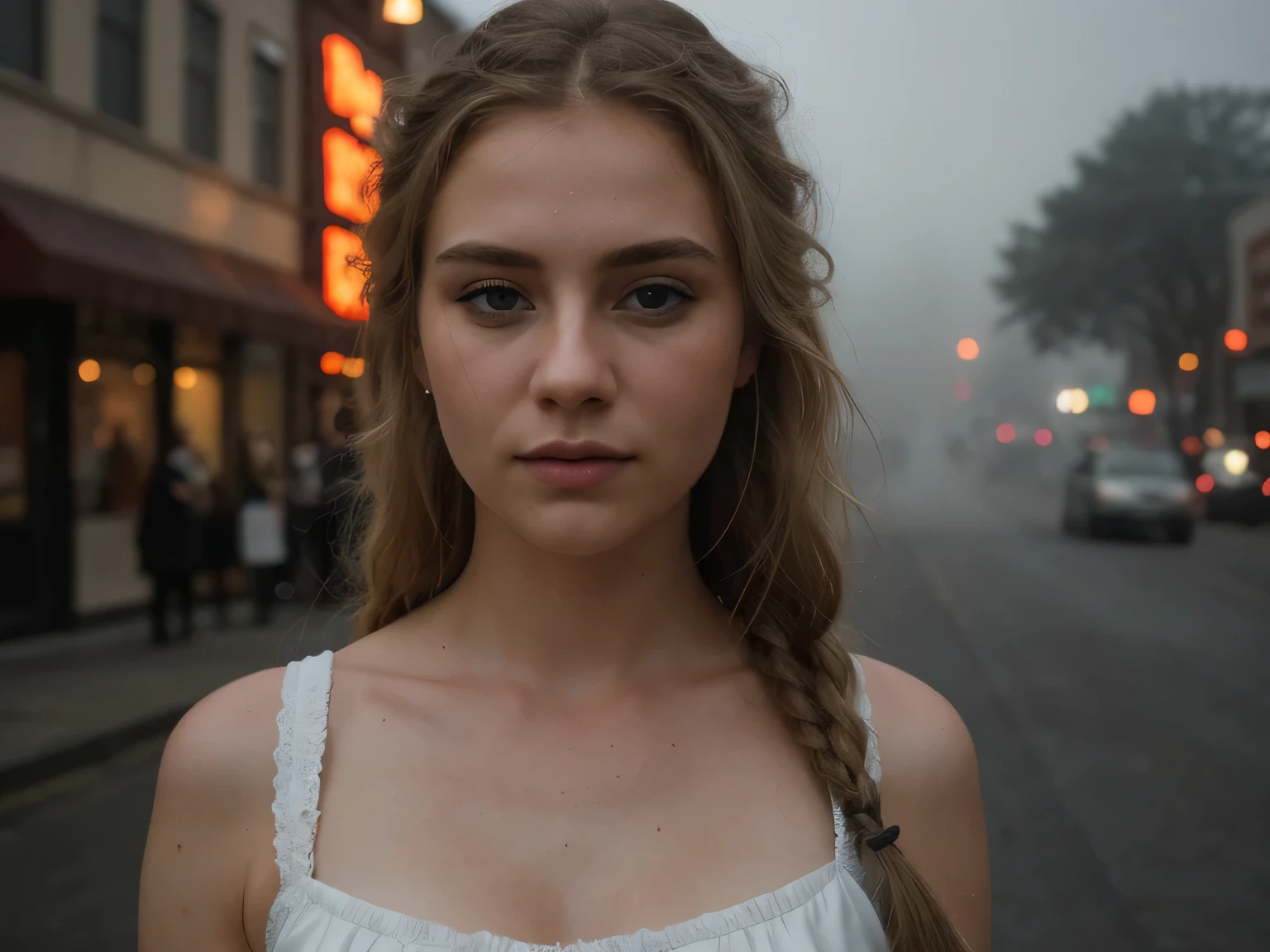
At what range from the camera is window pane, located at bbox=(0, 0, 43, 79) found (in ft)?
28.0

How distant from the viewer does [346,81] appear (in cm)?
1216

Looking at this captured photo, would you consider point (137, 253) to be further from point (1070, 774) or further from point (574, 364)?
point (574, 364)

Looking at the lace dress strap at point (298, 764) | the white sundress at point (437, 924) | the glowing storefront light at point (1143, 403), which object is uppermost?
the glowing storefront light at point (1143, 403)

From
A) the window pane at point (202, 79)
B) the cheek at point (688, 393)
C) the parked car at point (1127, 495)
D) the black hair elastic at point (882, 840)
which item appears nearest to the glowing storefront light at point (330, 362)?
the window pane at point (202, 79)

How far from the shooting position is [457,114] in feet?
4.44

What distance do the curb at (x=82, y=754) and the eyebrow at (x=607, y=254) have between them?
14.2ft

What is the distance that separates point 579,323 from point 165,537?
26.0 feet

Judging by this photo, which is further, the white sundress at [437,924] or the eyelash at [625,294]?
the eyelash at [625,294]

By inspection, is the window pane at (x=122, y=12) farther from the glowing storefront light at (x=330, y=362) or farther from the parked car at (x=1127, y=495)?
the parked car at (x=1127, y=495)

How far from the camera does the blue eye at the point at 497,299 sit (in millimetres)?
1327

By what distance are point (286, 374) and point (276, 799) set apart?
1233 centimetres

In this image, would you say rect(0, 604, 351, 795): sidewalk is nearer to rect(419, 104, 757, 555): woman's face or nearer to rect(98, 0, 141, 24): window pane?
rect(419, 104, 757, 555): woman's face

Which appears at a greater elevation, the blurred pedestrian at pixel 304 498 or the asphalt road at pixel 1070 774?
the blurred pedestrian at pixel 304 498

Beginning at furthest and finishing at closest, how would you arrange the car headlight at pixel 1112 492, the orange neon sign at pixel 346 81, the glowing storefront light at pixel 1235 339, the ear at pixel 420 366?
1. the glowing storefront light at pixel 1235 339
2. the car headlight at pixel 1112 492
3. the orange neon sign at pixel 346 81
4. the ear at pixel 420 366
